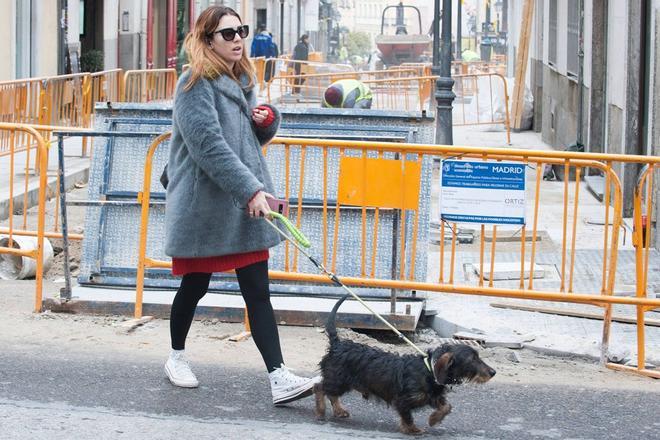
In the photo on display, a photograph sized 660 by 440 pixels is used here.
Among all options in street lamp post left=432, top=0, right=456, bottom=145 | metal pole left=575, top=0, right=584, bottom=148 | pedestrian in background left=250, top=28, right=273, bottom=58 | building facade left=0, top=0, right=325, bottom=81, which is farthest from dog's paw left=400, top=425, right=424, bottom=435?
pedestrian in background left=250, top=28, right=273, bottom=58

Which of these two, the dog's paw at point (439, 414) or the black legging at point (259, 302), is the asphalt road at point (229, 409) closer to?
the dog's paw at point (439, 414)

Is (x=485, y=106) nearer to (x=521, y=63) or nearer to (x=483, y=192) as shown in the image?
(x=521, y=63)

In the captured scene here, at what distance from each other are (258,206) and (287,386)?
2.76 feet

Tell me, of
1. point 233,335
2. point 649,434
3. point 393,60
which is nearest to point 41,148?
point 233,335

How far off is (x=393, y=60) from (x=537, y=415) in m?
58.5

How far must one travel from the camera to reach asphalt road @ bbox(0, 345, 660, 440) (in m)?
5.17

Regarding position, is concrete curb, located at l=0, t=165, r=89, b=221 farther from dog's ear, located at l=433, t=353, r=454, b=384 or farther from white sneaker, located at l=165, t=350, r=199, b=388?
dog's ear, located at l=433, t=353, r=454, b=384

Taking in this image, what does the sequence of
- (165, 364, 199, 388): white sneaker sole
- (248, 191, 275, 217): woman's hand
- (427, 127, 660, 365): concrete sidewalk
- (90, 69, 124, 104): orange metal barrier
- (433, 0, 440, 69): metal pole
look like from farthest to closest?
(433, 0, 440, 69): metal pole < (90, 69, 124, 104): orange metal barrier < (427, 127, 660, 365): concrete sidewalk < (165, 364, 199, 388): white sneaker sole < (248, 191, 275, 217): woman's hand

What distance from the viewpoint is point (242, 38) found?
5215 millimetres

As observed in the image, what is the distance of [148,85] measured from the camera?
20047 millimetres

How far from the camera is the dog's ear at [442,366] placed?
492 cm

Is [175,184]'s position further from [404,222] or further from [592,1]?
[592,1]

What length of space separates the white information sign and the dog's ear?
221 centimetres

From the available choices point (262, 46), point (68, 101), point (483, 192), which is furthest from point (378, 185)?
point (262, 46)
